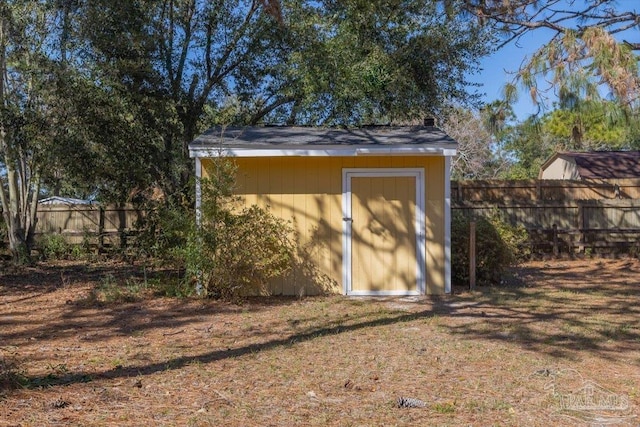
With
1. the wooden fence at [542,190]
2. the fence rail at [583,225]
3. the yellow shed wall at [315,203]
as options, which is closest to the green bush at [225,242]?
the yellow shed wall at [315,203]

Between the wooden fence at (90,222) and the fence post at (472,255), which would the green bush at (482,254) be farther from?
the wooden fence at (90,222)

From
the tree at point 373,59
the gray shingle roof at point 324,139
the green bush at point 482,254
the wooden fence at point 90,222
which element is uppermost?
the tree at point 373,59

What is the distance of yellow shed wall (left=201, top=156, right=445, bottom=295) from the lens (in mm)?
8719

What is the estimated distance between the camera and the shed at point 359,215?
871 centimetres

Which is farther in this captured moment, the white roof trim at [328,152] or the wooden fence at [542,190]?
the wooden fence at [542,190]

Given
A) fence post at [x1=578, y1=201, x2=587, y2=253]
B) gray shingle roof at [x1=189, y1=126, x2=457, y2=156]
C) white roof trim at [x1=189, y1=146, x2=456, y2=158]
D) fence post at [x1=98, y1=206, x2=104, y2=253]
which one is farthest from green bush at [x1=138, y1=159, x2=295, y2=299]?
fence post at [x1=578, y1=201, x2=587, y2=253]

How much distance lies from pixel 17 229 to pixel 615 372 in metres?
11.2

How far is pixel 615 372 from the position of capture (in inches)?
193

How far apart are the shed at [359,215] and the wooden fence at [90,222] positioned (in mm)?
6207

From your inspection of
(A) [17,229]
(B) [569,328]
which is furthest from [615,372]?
(A) [17,229]

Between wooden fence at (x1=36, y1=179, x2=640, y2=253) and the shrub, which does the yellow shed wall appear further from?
the shrub

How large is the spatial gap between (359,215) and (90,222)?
8.40 meters

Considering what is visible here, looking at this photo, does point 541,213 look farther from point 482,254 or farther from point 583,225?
point 482,254

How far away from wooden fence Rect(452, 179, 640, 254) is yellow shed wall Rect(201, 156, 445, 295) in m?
5.78
